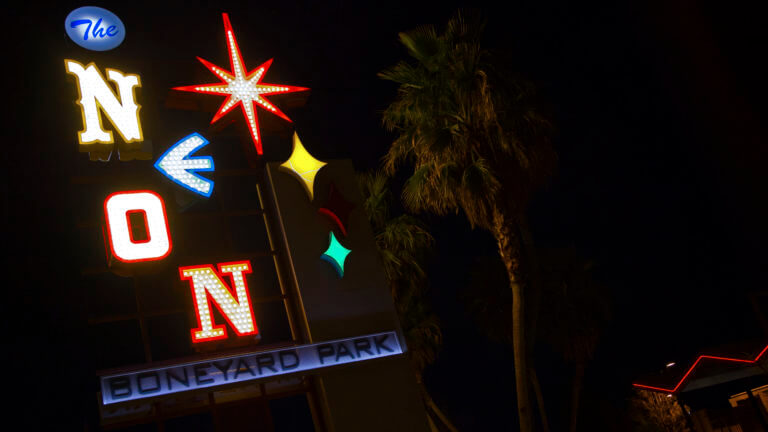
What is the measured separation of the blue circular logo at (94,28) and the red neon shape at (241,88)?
1737mm

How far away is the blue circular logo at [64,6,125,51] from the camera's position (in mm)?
13367

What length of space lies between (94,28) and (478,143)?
901 cm

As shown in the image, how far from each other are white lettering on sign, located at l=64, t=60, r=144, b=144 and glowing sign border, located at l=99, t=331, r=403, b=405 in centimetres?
483

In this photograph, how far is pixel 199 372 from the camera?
10.7 metres

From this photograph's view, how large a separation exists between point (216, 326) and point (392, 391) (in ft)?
11.4

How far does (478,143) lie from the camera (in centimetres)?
1547

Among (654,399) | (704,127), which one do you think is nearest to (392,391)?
(704,127)

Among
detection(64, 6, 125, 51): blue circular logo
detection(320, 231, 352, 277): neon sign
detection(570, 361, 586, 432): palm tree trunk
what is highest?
detection(64, 6, 125, 51): blue circular logo

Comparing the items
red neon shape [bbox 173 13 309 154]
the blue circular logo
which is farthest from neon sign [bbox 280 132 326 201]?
the blue circular logo

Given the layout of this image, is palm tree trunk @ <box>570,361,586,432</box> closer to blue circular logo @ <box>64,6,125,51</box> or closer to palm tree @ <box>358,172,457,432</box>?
palm tree @ <box>358,172,457,432</box>

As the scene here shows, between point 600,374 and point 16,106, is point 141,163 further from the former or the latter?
point 600,374

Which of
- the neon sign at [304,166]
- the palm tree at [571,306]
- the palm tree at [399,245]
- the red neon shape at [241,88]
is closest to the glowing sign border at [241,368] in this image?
the neon sign at [304,166]

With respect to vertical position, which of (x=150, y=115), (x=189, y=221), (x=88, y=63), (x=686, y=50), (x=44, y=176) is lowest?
(x=686, y=50)

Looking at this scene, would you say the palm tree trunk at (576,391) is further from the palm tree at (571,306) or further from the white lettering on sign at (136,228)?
the white lettering on sign at (136,228)
